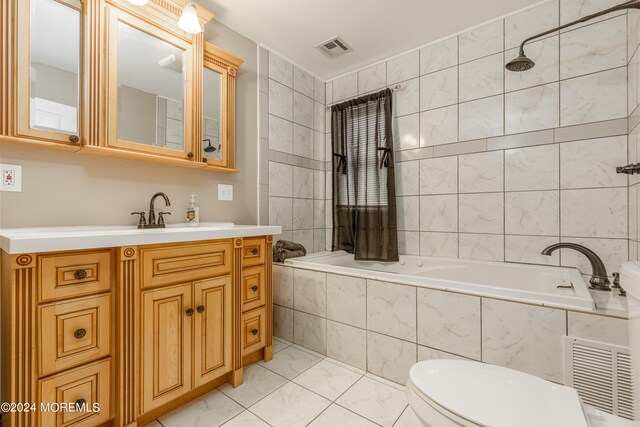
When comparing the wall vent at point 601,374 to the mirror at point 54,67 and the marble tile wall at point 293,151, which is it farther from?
the mirror at point 54,67

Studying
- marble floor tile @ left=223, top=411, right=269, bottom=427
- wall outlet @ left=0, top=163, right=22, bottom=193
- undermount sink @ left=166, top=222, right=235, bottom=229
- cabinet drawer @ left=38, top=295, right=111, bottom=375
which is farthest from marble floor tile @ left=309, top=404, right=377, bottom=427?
Answer: wall outlet @ left=0, top=163, right=22, bottom=193

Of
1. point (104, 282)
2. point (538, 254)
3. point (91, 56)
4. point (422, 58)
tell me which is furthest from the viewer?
point (422, 58)

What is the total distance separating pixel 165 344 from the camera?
1.26 meters

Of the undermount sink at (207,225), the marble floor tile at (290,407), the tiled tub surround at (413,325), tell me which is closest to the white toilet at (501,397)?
the tiled tub surround at (413,325)

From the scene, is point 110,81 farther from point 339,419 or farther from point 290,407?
point 339,419

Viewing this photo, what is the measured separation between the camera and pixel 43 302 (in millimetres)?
965

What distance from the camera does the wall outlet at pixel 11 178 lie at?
4.07 feet

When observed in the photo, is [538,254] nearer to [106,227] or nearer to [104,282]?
[104,282]

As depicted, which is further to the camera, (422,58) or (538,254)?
(422,58)

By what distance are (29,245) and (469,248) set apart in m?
2.39

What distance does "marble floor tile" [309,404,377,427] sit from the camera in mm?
1293

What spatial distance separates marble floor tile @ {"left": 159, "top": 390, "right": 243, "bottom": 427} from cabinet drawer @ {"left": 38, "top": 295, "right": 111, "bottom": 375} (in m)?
0.47

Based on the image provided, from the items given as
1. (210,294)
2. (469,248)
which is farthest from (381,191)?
(210,294)

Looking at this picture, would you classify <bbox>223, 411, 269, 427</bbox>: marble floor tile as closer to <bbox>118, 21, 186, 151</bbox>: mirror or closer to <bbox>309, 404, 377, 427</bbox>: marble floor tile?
<bbox>309, 404, 377, 427</bbox>: marble floor tile
